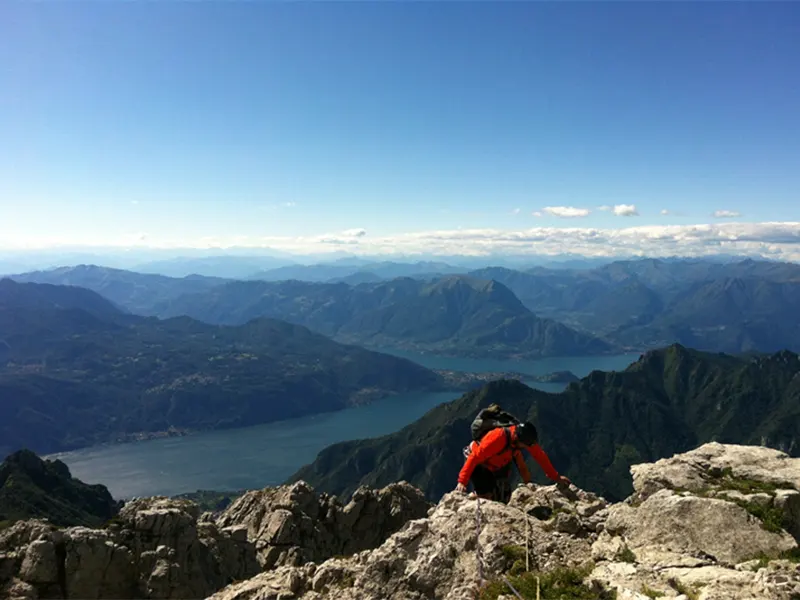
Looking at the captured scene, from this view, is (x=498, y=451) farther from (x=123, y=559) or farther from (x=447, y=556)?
(x=123, y=559)

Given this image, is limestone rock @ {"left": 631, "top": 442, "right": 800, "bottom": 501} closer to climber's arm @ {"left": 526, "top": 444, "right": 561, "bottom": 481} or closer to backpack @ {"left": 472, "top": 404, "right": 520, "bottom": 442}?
climber's arm @ {"left": 526, "top": 444, "right": 561, "bottom": 481}

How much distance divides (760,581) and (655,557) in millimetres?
2535

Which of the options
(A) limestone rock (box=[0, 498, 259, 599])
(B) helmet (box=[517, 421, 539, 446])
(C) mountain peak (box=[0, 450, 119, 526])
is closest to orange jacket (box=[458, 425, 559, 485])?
(B) helmet (box=[517, 421, 539, 446])

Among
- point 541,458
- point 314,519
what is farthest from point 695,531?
point 314,519

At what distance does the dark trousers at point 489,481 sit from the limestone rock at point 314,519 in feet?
65.1

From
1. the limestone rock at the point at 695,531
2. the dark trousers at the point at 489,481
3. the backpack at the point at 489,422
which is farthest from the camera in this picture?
the dark trousers at the point at 489,481

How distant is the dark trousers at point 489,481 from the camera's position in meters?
17.2

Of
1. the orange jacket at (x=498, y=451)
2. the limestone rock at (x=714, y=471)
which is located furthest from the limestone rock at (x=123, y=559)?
the limestone rock at (x=714, y=471)

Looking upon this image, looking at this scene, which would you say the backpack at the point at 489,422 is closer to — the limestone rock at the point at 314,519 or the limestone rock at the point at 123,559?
the limestone rock at the point at 123,559

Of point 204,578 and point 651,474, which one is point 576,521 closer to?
point 651,474

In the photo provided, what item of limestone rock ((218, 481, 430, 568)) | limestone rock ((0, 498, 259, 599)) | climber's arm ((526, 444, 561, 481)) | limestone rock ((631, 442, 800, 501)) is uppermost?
climber's arm ((526, 444, 561, 481))

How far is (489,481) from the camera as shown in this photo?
17.3 m

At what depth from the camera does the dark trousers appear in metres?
17.2

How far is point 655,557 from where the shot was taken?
37.4ft
